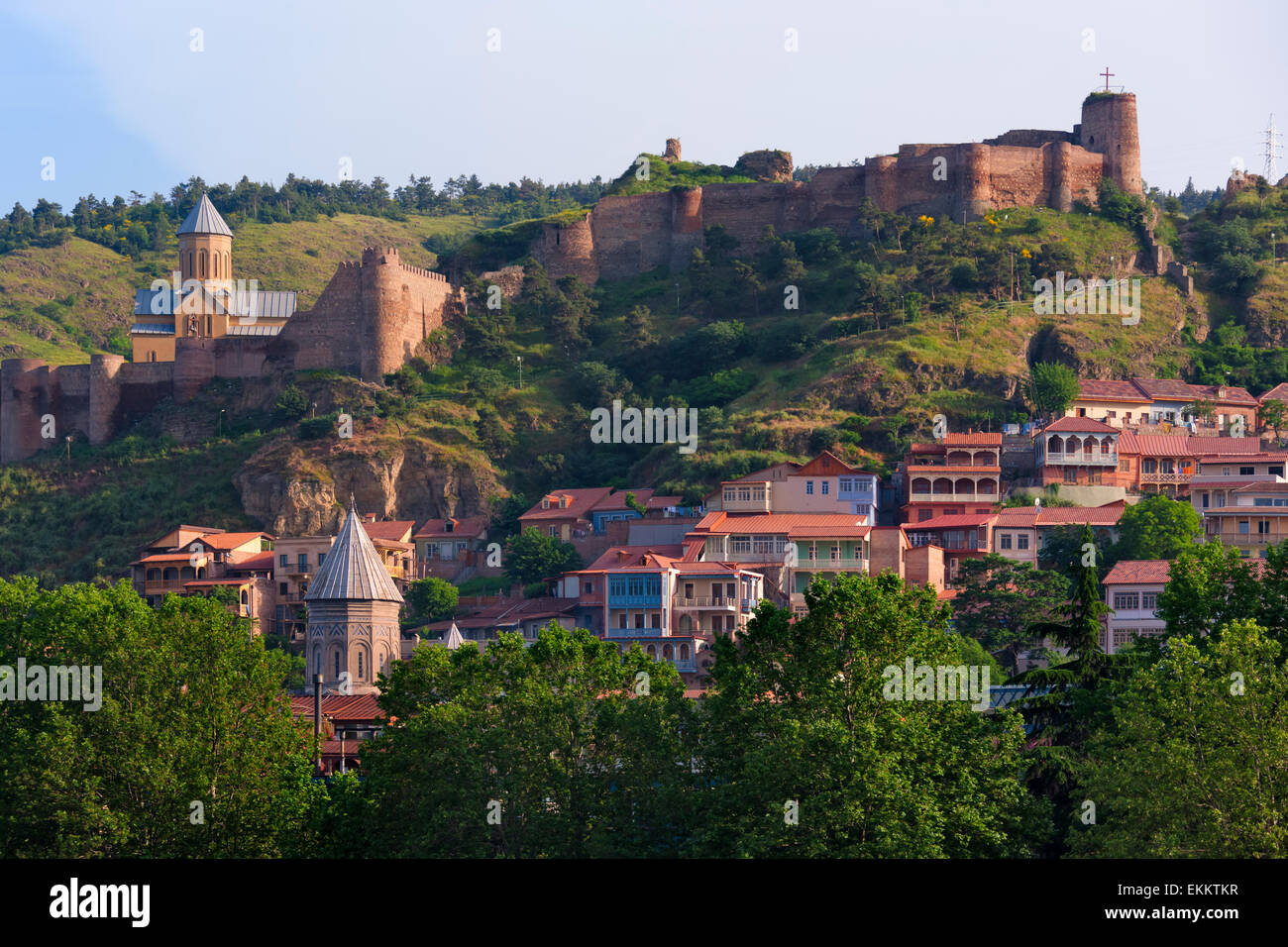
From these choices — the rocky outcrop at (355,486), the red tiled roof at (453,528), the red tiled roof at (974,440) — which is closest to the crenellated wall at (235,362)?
the rocky outcrop at (355,486)

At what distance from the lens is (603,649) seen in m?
46.6

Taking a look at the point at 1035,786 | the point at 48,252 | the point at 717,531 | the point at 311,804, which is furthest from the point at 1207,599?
the point at 48,252

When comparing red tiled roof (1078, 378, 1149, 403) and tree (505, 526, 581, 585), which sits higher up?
red tiled roof (1078, 378, 1149, 403)

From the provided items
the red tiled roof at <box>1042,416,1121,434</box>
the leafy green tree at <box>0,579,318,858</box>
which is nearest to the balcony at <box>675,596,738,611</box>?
the red tiled roof at <box>1042,416,1121,434</box>

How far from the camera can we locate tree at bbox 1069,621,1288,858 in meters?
37.2

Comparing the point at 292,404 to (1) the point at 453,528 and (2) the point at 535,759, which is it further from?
(2) the point at 535,759

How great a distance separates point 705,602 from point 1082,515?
49.2 feet

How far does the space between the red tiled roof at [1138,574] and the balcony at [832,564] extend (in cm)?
865

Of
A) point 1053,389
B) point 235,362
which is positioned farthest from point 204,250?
point 1053,389

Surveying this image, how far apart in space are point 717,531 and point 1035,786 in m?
31.3

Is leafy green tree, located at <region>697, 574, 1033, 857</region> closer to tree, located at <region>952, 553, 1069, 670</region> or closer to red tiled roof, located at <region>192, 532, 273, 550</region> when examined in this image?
tree, located at <region>952, 553, 1069, 670</region>

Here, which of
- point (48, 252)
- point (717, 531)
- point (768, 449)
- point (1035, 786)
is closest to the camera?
point (1035, 786)

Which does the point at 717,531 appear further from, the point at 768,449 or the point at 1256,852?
the point at 1256,852

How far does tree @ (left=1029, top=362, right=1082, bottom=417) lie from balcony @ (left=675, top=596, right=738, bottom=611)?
20.6 m
